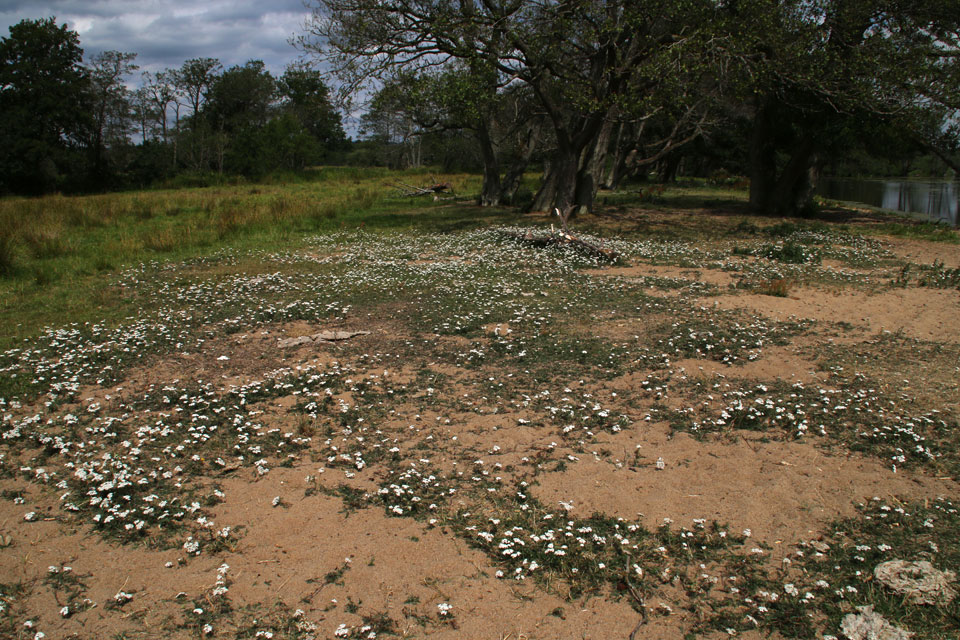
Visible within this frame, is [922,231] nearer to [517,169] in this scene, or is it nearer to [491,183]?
[517,169]

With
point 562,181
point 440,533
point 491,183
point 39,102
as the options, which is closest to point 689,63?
point 562,181

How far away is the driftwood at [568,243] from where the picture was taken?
14.2 m

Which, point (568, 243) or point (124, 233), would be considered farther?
point (124, 233)

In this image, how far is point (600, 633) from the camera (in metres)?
3.69

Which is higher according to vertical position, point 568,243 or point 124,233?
point 568,243

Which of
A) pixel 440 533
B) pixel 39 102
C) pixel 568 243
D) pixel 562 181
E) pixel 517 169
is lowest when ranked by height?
pixel 440 533

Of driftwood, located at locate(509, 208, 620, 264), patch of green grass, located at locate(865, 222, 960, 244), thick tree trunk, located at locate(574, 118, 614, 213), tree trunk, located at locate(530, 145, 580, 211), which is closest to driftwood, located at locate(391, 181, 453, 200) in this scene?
tree trunk, located at locate(530, 145, 580, 211)

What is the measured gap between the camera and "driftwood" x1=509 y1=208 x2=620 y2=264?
1423cm

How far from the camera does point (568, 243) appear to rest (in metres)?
15.3

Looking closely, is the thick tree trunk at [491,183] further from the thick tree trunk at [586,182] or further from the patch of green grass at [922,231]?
the patch of green grass at [922,231]

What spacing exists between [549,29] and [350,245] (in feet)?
28.0

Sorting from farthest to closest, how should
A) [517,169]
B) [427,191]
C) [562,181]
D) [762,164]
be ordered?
[427,191], [517,169], [762,164], [562,181]

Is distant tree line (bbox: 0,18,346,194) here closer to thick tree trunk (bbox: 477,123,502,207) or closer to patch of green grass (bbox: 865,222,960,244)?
thick tree trunk (bbox: 477,123,502,207)

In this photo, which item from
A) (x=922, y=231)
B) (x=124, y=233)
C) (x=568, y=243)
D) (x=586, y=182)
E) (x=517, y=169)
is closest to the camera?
(x=568, y=243)
